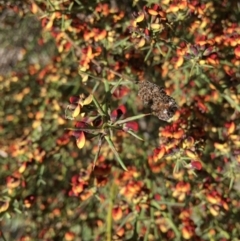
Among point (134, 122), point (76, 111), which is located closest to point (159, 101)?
point (134, 122)

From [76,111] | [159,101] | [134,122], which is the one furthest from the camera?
[134,122]

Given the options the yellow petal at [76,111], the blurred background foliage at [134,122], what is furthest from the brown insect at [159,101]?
the yellow petal at [76,111]

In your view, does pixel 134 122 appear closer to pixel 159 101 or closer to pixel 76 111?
pixel 159 101

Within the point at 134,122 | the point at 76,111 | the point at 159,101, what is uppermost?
the point at 76,111

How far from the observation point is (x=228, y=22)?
109 inches

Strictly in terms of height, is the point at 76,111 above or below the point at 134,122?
above

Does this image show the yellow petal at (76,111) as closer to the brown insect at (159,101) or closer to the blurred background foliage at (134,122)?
the blurred background foliage at (134,122)

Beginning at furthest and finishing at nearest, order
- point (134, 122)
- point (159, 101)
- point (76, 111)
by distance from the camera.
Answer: point (134, 122) → point (159, 101) → point (76, 111)

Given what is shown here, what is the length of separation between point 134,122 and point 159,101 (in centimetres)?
16

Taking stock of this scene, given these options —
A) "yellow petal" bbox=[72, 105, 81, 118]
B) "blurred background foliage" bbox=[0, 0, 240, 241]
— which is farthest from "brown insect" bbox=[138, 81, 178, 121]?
"yellow petal" bbox=[72, 105, 81, 118]

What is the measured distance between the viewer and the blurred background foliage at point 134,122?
7.04 ft

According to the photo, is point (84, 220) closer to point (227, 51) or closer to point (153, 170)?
point (153, 170)

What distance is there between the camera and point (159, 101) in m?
1.74

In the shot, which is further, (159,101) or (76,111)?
(159,101)
